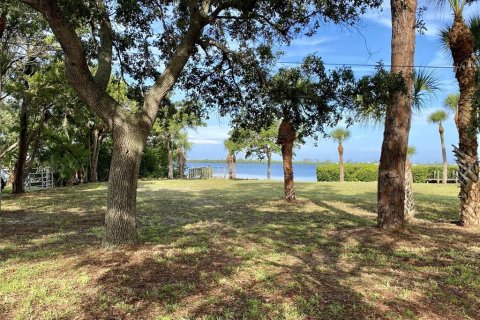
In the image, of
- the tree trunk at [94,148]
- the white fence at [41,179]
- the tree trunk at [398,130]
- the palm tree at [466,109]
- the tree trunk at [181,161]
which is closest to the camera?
the tree trunk at [398,130]

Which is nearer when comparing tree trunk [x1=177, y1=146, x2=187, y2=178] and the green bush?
the green bush

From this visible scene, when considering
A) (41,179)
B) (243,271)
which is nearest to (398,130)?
(243,271)

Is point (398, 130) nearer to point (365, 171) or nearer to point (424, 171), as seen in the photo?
point (365, 171)

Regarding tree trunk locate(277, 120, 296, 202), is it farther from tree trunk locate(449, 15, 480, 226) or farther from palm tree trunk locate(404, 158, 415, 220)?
tree trunk locate(449, 15, 480, 226)

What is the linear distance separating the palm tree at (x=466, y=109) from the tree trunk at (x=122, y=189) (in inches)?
267

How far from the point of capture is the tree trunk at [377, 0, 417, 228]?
7.52 metres

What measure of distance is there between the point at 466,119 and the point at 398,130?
6.89 ft

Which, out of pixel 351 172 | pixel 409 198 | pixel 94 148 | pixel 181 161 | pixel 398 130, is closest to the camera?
pixel 398 130

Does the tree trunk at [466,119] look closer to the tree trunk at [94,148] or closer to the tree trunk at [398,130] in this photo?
the tree trunk at [398,130]

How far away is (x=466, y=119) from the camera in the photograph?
27.9 ft

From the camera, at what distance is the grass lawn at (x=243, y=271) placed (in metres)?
3.95

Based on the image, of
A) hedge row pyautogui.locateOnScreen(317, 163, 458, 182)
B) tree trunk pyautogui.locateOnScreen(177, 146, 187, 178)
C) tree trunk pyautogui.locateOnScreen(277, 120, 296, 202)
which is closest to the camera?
tree trunk pyautogui.locateOnScreen(277, 120, 296, 202)

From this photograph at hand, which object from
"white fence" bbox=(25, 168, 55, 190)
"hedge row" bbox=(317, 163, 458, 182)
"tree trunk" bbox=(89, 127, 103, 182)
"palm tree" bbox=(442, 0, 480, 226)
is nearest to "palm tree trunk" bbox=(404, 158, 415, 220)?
"palm tree" bbox=(442, 0, 480, 226)

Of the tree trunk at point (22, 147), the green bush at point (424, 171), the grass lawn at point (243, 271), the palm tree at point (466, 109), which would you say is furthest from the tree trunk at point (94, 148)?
the green bush at point (424, 171)
